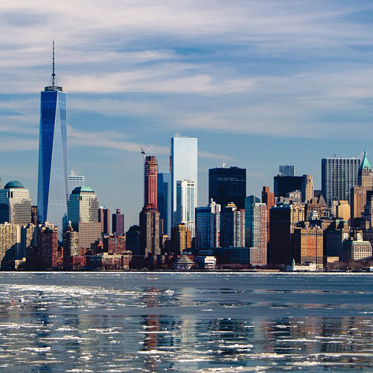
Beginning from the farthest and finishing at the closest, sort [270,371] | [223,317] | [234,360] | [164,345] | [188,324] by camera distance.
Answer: [223,317]
[188,324]
[164,345]
[234,360]
[270,371]

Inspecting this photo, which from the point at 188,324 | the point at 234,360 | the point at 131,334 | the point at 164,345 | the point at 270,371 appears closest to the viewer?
the point at 270,371

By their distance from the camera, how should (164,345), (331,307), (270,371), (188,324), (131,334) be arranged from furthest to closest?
(331,307) < (188,324) < (131,334) < (164,345) < (270,371)

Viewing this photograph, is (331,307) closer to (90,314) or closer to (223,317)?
(223,317)

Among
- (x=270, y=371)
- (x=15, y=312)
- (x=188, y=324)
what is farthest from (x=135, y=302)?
(x=270, y=371)

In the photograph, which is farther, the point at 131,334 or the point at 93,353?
the point at 131,334

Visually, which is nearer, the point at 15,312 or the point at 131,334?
the point at 131,334

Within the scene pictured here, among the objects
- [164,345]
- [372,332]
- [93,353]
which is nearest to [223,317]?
[372,332]

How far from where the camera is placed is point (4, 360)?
5919 centimetres

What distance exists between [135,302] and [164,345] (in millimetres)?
50383

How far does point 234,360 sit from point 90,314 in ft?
119

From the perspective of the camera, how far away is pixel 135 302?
117500mm

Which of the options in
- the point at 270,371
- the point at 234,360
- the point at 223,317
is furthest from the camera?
the point at 223,317

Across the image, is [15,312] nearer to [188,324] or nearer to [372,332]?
[188,324]

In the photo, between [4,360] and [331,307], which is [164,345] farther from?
[331,307]
